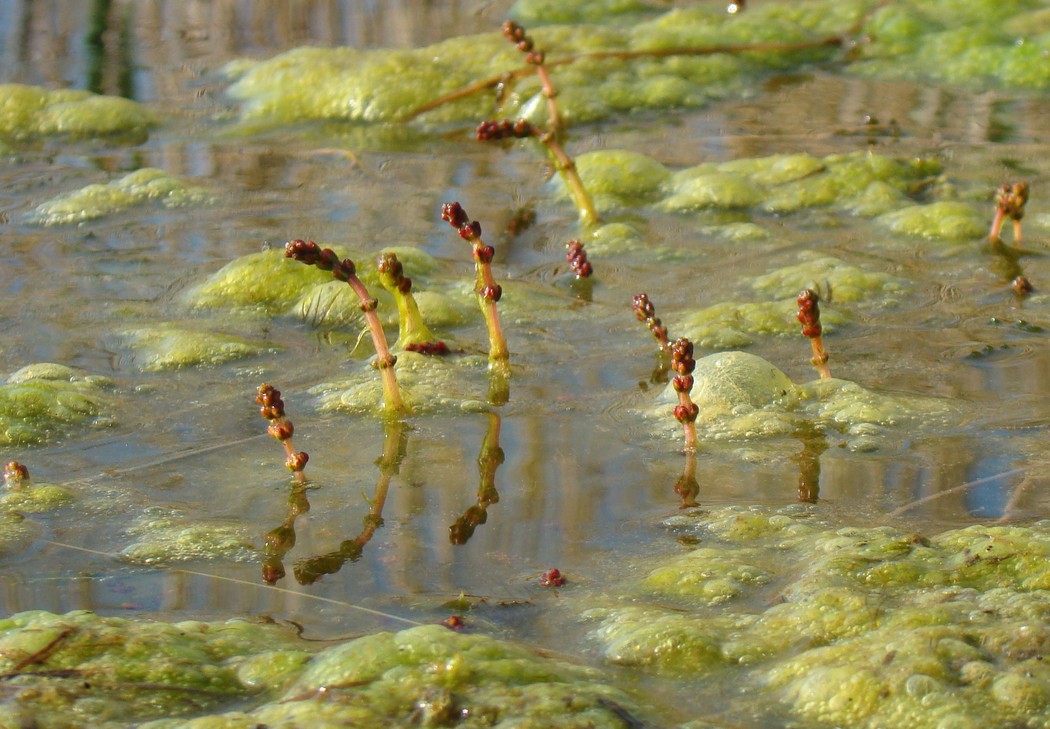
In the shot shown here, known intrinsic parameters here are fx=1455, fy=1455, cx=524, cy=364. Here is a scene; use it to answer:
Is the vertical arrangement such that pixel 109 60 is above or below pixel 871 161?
above

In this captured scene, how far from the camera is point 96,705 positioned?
1.93m

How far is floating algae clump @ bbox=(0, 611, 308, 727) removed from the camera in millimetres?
1919

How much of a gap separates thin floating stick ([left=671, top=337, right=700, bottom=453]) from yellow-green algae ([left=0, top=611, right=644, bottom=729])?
76 centimetres

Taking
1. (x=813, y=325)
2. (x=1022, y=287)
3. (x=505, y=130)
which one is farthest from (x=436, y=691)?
(x=505, y=130)

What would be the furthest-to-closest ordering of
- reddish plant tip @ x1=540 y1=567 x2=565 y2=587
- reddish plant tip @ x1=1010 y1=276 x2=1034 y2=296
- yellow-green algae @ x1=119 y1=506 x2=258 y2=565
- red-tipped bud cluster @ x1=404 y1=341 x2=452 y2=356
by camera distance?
reddish plant tip @ x1=1010 y1=276 x2=1034 y2=296
red-tipped bud cluster @ x1=404 y1=341 x2=452 y2=356
yellow-green algae @ x1=119 y1=506 x2=258 y2=565
reddish plant tip @ x1=540 y1=567 x2=565 y2=587

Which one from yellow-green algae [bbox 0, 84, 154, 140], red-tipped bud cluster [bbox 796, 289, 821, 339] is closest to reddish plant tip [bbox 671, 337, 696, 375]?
red-tipped bud cluster [bbox 796, 289, 821, 339]

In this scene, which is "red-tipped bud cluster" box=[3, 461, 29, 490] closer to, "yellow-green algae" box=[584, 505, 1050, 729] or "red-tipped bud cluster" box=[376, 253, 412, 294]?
"red-tipped bud cluster" box=[376, 253, 412, 294]

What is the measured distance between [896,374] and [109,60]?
4.16 meters

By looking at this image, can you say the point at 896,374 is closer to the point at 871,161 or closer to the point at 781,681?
the point at 781,681

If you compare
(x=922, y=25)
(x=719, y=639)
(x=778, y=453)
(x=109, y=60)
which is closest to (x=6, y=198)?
(x=109, y=60)

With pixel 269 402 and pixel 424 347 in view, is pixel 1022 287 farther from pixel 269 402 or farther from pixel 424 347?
pixel 269 402

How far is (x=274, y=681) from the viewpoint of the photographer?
2.02m

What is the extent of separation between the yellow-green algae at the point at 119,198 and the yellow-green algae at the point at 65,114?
0.70 meters

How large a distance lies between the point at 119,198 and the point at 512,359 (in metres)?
1.73
